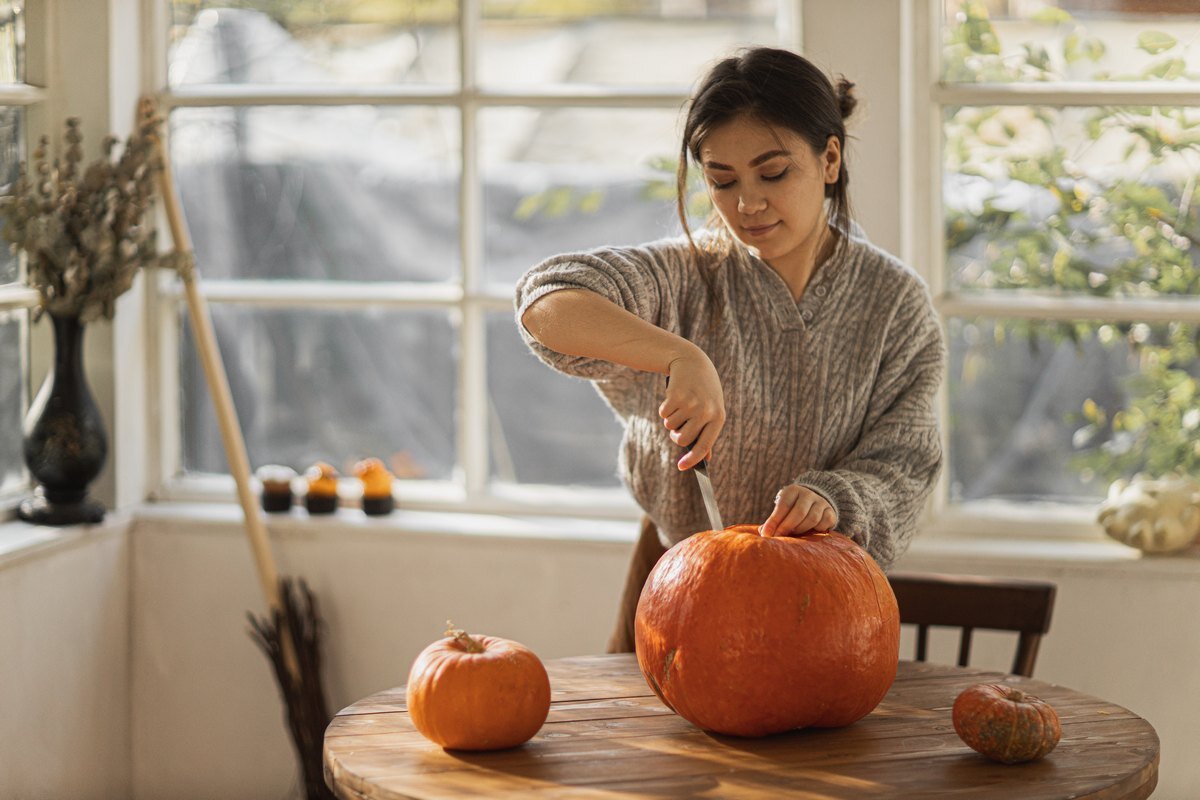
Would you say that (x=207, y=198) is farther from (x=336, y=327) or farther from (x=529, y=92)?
(x=529, y=92)

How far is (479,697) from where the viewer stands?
1.29m

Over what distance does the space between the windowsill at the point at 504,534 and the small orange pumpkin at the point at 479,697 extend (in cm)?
115

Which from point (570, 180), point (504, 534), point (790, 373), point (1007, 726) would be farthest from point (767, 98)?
point (504, 534)

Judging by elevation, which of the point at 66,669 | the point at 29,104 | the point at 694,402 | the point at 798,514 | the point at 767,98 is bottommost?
the point at 66,669

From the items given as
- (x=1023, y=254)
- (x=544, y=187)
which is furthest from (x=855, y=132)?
(x=544, y=187)

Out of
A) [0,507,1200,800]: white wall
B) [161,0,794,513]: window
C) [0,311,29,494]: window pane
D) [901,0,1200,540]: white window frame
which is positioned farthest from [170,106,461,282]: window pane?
[901,0,1200,540]: white window frame

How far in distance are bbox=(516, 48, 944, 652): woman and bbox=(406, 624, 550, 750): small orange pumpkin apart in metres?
0.35

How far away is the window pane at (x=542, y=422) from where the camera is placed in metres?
2.67

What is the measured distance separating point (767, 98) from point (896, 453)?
45cm

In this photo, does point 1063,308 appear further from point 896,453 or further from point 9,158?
point 9,158

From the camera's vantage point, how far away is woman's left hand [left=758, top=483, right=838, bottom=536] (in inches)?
55.6

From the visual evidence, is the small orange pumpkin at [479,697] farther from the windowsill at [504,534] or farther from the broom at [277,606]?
the broom at [277,606]

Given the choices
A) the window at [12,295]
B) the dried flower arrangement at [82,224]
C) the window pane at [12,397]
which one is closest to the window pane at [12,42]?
the window at [12,295]

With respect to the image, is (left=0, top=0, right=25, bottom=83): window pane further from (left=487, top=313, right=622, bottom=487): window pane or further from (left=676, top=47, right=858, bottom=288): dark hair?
(left=676, top=47, right=858, bottom=288): dark hair
